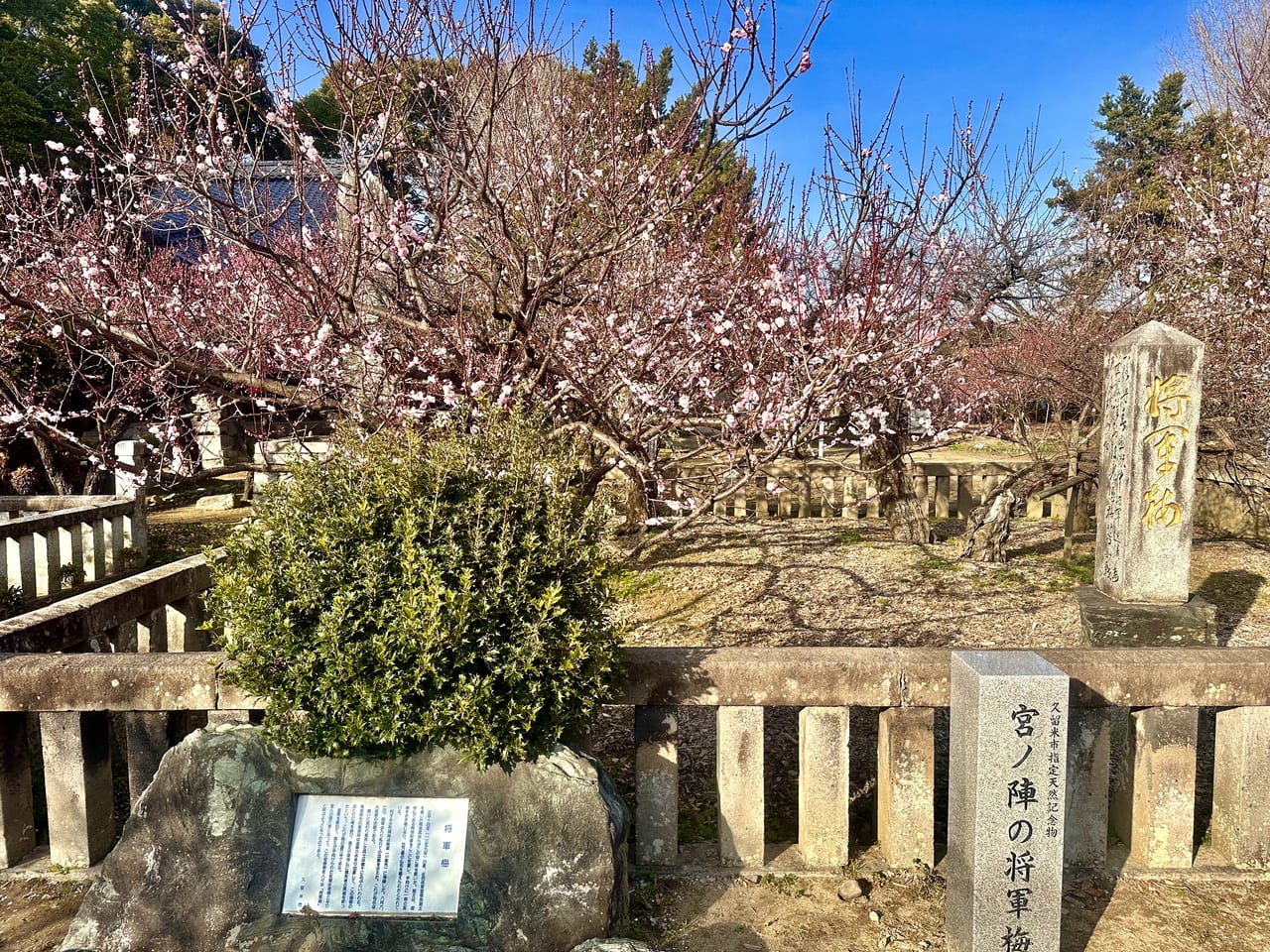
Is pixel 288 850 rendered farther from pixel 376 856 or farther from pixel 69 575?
pixel 69 575

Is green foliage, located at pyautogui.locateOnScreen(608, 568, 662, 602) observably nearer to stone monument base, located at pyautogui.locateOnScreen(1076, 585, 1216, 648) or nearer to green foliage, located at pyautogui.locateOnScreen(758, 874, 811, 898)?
stone monument base, located at pyautogui.locateOnScreen(1076, 585, 1216, 648)

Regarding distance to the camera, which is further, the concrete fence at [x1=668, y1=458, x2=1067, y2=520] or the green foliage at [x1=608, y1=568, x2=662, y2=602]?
the concrete fence at [x1=668, y1=458, x2=1067, y2=520]

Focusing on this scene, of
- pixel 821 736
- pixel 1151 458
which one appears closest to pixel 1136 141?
pixel 1151 458

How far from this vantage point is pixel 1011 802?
2578 mm

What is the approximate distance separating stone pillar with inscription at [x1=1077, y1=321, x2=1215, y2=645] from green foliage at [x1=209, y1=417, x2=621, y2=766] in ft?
12.4

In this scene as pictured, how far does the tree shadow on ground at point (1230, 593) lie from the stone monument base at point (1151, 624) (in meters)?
2.25

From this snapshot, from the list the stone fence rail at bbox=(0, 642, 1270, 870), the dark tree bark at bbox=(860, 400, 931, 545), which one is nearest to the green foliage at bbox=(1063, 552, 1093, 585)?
the dark tree bark at bbox=(860, 400, 931, 545)

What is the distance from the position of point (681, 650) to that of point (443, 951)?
127 cm

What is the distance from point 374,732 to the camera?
103 inches

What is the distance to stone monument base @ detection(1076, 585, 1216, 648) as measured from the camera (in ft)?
16.0

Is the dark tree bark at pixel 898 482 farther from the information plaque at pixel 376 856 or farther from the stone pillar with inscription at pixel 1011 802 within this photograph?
the information plaque at pixel 376 856

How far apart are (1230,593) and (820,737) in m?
6.93

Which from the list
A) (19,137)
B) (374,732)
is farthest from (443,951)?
(19,137)

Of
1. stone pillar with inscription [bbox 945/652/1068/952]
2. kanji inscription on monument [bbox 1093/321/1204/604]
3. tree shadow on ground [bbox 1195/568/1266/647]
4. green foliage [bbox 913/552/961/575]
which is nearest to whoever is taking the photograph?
stone pillar with inscription [bbox 945/652/1068/952]
